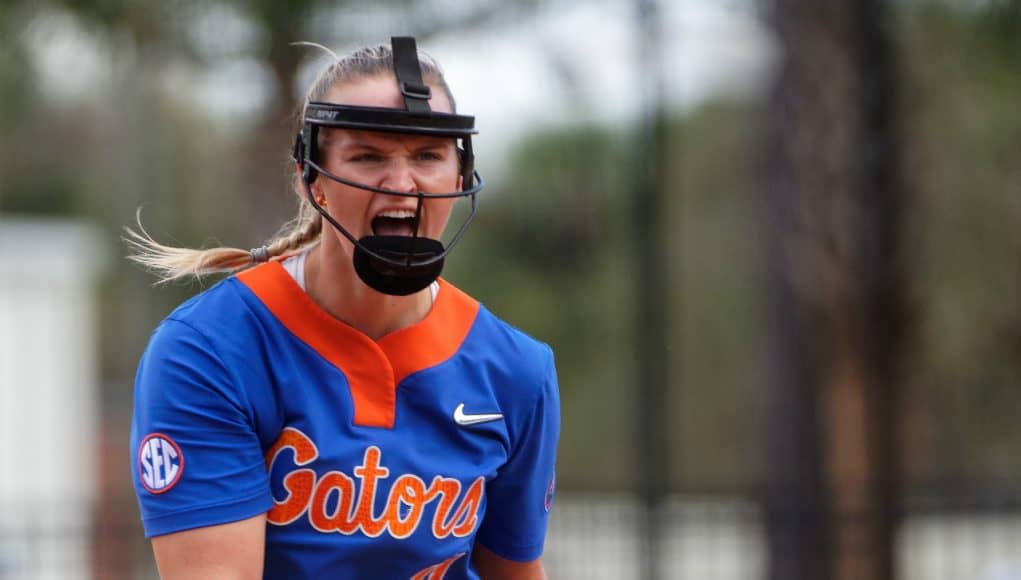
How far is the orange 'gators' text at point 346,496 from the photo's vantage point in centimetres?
247

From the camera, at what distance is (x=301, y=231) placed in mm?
2852

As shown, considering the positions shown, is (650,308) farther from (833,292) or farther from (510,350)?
(510,350)

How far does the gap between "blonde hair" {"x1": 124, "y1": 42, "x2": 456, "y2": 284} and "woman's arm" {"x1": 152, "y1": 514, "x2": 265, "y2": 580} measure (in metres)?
0.55

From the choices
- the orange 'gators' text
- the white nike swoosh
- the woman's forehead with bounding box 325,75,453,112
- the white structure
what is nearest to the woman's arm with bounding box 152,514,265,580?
the orange 'gators' text

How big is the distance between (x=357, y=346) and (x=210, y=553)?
465 millimetres

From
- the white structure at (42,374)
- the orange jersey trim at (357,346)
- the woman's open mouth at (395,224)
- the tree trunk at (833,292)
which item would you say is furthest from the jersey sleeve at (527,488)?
the white structure at (42,374)

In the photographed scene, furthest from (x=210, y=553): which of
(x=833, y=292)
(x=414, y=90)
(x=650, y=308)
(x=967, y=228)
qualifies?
(x=967, y=228)

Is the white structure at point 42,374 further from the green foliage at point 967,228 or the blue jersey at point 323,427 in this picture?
the blue jersey at point 323,427

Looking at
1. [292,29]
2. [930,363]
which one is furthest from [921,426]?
[292,29]

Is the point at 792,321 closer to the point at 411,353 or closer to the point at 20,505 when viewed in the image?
the point at 411,353

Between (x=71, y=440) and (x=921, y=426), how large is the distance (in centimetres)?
1458

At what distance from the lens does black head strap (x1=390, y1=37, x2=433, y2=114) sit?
250 cm

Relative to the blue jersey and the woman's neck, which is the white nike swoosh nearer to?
the blue jersey

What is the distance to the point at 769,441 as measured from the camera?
9.43 meters
